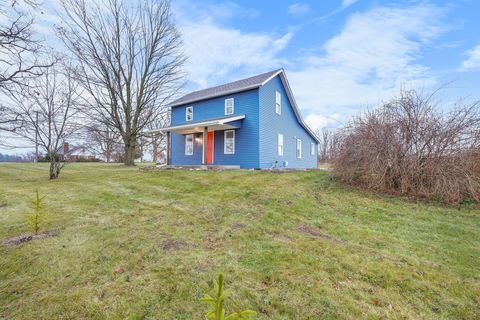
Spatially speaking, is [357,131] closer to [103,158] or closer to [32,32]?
[32,32]

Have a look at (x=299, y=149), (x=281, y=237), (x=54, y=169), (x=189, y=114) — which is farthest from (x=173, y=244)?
(x=299, y=149)

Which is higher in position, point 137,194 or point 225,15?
point 225,15

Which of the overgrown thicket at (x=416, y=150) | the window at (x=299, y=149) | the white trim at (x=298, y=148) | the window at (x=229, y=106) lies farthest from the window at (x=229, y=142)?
the overgrown thicket at (x=416, y=150)

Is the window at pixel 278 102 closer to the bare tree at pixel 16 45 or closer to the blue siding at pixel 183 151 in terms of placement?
the blue siding at pixel 183 151

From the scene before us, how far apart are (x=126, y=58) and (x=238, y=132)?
13.0 m

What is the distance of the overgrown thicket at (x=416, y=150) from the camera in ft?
21.6

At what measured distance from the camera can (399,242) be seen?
14.4ft

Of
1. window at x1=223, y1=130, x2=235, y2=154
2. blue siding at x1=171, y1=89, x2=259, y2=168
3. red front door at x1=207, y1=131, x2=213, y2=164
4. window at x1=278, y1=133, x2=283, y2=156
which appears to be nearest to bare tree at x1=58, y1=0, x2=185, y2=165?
blue siding at x1=171, y1=89, x2=259, y2=168

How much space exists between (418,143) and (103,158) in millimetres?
33518

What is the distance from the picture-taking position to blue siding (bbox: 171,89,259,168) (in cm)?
1365

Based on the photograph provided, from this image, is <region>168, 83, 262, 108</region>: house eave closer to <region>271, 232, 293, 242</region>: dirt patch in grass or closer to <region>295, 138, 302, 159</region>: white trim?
<region>295, 138, 302, 159</region>: white trim

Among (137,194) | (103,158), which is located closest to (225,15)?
(137,194)

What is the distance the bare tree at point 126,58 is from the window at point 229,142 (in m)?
8.66

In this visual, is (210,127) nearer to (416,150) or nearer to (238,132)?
(238,132)
